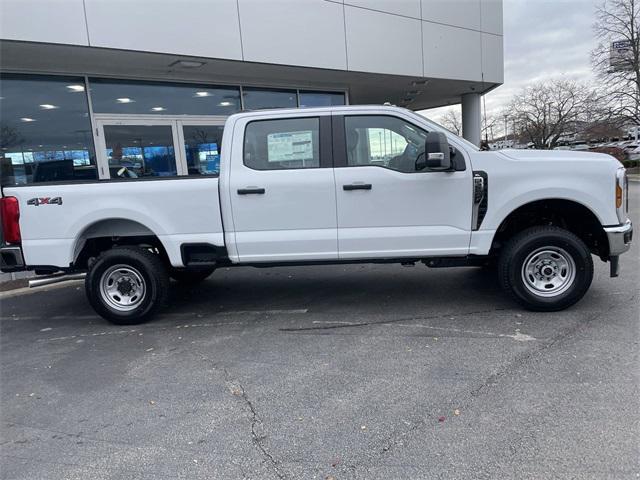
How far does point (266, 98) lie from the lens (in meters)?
12.5

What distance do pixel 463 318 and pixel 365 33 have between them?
8441mm

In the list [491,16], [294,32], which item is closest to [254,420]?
[294,32]

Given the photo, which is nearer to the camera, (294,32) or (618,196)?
(618,196)

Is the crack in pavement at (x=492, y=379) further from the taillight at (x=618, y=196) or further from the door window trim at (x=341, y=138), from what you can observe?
the door window trim at (x=341, y=138)

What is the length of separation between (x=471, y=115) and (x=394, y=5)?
252 inches

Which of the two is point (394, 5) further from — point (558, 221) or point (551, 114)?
point (551, 114)

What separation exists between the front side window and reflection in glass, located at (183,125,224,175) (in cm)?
697

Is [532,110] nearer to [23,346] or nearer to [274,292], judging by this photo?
[274,292]

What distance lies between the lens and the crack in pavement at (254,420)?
282 centimetres

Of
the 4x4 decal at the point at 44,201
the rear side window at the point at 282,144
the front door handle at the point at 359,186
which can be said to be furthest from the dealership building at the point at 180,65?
the front door handle at the point at 359,186

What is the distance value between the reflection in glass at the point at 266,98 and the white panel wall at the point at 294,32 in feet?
6.70

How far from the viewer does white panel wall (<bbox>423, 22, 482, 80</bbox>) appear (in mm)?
12586

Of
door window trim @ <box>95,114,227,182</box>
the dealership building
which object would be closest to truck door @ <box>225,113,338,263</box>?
the dealership building

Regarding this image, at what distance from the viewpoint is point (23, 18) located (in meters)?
7.66
